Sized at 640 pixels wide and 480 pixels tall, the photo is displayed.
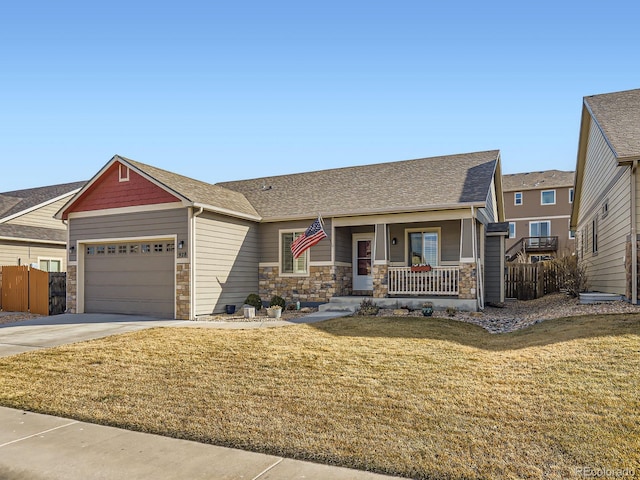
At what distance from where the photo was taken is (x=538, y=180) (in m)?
37.3

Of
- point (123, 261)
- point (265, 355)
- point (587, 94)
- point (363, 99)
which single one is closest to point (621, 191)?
point (587, 94)

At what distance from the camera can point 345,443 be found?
4.03m

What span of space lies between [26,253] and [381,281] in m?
15.8

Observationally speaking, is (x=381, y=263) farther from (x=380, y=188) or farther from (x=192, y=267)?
(x=192, y=267)

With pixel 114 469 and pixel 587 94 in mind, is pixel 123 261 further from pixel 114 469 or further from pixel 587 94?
pixel 587 94

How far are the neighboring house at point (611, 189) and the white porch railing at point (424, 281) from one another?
165 inches

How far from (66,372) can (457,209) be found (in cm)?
1082

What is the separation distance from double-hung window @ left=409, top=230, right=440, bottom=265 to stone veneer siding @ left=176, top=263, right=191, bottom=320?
7.40 m

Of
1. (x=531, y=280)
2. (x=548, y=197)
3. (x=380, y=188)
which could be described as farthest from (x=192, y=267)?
(x=548, y=197)

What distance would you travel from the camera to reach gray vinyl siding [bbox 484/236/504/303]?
675 inches

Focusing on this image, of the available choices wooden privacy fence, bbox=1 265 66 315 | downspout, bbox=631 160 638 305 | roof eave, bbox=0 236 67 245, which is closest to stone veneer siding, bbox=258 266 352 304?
wooden privacy fence, bbox=1 265 66 315

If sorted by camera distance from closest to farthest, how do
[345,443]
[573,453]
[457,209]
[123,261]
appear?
[573,453], [345,443], [457,209], [123,261]

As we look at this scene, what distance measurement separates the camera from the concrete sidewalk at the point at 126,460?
3.60m

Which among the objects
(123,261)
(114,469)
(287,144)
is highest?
(287,144)
